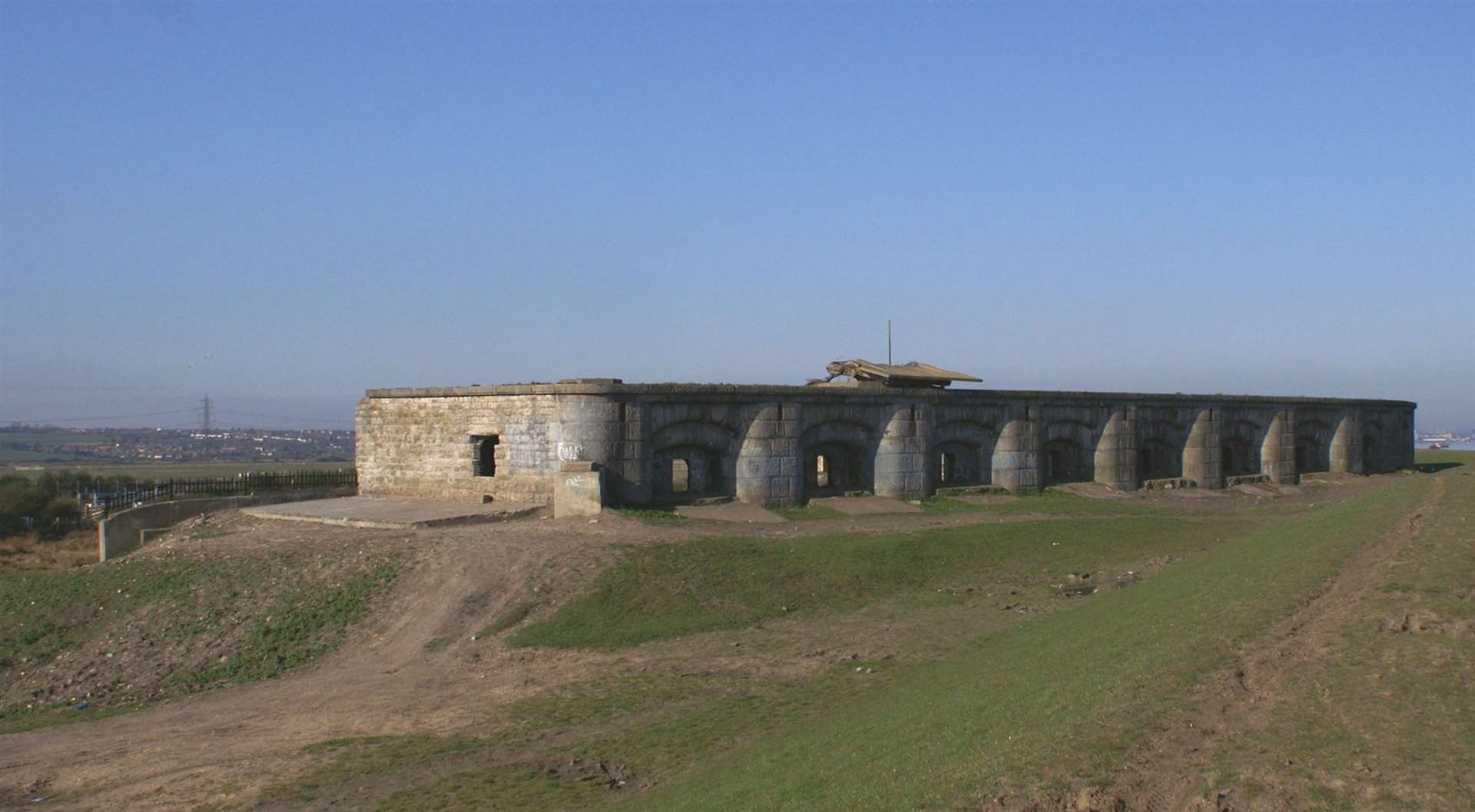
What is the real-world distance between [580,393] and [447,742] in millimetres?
14500

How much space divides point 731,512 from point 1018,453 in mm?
11656

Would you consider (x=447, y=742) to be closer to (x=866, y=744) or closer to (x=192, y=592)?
(x=866, y=744)

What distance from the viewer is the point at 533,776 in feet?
43.1

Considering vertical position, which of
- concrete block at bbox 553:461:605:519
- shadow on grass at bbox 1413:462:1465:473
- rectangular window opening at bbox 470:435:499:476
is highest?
rectangular window opening at bbox 470:435:499:476

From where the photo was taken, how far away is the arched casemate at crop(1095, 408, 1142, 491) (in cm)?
3897

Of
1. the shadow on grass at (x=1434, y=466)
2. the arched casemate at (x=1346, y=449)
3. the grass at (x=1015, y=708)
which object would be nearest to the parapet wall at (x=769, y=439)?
the arched casemate at (x=1346, y=449)

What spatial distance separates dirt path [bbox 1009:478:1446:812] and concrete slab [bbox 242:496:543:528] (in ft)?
63.5

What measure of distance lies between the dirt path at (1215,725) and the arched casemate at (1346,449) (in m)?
39.4

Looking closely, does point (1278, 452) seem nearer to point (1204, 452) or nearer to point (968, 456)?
point (1204, 452)

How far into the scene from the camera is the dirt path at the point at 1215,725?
8031 millimetres

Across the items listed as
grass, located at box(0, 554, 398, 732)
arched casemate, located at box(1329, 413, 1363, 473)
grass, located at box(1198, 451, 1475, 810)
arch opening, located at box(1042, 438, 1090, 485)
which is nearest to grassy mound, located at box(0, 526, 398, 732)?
grass, located at box(0, 554, 398, 732)

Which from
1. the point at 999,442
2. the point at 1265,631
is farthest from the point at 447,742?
the point at 999,442

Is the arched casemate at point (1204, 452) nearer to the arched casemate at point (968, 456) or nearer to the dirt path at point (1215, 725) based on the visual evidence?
the arched casemate at point (968, 456)

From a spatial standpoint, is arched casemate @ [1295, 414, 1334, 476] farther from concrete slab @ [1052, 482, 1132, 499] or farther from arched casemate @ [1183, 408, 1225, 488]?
concrete slab @ [1052, 482, 1132, 499]
